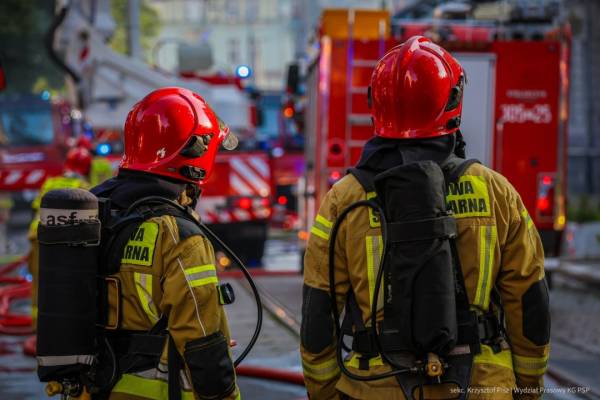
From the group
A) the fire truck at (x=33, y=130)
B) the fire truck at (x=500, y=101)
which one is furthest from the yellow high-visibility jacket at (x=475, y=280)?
the fire truck at (x=33, y=130)

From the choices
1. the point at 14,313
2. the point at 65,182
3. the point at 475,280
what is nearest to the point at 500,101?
the point at 65,182

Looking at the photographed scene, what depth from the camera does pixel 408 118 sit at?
313 cm

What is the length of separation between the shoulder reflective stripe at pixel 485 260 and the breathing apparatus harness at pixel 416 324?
5cm

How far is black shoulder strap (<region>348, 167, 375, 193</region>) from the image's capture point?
308cm

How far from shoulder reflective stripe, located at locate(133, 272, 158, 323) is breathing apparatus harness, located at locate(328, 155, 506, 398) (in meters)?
0.54

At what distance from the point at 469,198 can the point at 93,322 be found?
118 cm

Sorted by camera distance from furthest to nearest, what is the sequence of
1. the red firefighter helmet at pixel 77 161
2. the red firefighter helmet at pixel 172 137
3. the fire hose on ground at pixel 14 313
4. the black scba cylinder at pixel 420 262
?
the red firefighter helmet at pixel 77 161 < the fire hose on ground at pixel 14 313 < the red firefighter helmet at pixel 172 137 < the black scba cylinder at pixel 420 262

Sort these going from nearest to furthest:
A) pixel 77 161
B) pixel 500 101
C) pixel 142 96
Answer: pixel 77 161 < pixel 500 101 < pixel 142 96

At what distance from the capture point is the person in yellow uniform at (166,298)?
9.92 ft

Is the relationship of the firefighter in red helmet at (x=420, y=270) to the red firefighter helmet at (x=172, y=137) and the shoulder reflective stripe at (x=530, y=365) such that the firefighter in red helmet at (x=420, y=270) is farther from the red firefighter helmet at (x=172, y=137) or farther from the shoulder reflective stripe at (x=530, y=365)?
the red firefighter helmet at (x=172, y=137)

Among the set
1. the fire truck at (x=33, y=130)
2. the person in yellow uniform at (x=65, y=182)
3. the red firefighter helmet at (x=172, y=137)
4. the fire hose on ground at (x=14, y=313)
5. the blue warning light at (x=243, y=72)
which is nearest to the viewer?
the red firefighter helmet at (x=172, y=137)

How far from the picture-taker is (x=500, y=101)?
33.0ft

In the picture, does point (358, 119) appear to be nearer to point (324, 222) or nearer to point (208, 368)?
point (324, 222)

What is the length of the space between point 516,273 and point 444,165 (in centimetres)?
38
